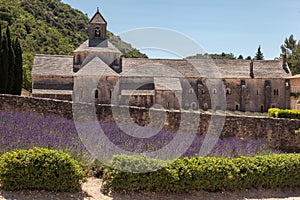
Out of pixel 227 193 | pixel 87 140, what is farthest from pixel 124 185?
pixel 227 193

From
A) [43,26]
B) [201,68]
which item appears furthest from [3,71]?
[43,26]

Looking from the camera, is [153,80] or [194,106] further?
[194,106]

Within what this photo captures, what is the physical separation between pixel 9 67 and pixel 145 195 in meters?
21.3

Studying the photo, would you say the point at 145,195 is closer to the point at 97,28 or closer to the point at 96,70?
the point at 96,70

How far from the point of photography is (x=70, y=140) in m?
10.1

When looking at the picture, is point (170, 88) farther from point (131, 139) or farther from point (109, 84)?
point (131, 139)

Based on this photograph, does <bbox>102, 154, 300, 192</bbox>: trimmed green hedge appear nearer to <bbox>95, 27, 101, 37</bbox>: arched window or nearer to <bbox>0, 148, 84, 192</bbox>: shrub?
<bbox>0, 148, 84, 192</bbox>: shrub

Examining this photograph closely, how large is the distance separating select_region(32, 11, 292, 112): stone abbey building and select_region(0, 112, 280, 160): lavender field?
20.9 m

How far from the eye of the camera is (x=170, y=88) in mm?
36250

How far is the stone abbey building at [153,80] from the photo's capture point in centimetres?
3406

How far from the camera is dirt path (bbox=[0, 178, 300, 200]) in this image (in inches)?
311

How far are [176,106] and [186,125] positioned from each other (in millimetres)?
21110

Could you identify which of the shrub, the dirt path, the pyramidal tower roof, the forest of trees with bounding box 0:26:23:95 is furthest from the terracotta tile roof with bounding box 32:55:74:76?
the shrub

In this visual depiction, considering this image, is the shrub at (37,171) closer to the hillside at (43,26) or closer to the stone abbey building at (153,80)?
the stone abbey building at (153,80)
